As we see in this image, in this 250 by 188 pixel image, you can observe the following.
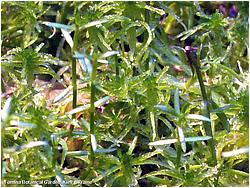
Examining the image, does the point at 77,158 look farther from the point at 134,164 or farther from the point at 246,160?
the point at 246,160

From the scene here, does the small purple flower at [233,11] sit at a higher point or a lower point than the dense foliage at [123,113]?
higher

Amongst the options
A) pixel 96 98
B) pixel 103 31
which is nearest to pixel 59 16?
pixel 103 31

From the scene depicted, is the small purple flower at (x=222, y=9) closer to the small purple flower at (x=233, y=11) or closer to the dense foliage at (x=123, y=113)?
the small purple flower at (x=233, y=11)

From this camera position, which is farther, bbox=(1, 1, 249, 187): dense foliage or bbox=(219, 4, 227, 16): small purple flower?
bbox=(219, 4, 227, 16): small purple flower

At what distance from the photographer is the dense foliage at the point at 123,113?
854 millimetres

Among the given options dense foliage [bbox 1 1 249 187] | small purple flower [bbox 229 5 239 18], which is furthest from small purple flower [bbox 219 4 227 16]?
dense foliage [bbox 1 1 249 187]

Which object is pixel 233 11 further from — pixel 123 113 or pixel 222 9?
pixel 123 113

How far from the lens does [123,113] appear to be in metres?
0.98

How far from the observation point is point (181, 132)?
852mm

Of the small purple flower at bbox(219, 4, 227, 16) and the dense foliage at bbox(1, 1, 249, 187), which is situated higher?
the small purple flower at bbox(219, 4, 227, 16)

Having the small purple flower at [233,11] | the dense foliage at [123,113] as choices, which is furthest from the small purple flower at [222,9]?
the dense foliage at [123,113]

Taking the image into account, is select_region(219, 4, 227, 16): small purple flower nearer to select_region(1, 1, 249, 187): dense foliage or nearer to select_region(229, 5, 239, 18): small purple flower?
select_region(229, 5, 239, 18): small purple flower

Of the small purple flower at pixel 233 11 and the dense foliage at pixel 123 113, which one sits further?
the small purple flower at pixel 233 11

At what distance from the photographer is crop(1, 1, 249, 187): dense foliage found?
2.80 ft
